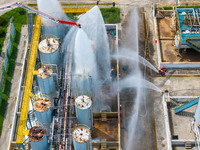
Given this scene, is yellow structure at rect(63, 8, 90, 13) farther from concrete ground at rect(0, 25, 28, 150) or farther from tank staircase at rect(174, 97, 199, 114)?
tank staircase at rect(174, 97, 199, 114)

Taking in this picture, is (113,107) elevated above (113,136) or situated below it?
above

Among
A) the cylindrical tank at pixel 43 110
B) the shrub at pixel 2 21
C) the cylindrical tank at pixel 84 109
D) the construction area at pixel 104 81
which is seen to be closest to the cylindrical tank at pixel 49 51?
the construction area at pixel 104 81

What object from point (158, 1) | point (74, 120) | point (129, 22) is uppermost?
point (158, 1)

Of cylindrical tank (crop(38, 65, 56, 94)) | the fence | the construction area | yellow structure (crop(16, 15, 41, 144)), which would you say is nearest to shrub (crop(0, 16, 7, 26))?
the construction area

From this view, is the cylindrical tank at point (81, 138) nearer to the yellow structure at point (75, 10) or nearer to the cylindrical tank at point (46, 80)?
the cylindrical tank at point (46, 80)

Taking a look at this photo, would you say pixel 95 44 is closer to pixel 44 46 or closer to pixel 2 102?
pixel 44 46

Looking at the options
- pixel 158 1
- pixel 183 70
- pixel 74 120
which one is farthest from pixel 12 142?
pixel 158 1

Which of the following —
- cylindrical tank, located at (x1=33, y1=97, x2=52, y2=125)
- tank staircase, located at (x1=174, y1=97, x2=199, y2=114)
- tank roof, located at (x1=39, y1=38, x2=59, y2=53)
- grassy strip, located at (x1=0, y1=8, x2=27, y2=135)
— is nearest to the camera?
cylindrical tank, located at (x1=33, y1=97, x2=52, y2=125)
